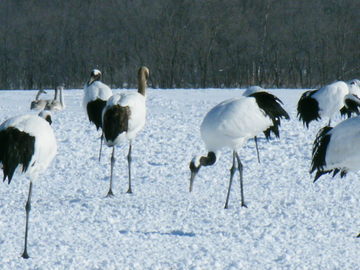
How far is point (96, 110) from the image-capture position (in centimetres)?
1099

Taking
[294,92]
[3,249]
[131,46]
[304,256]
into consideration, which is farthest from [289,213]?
[131,46]

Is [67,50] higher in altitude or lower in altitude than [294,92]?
higher

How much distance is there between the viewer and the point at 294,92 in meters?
21.4

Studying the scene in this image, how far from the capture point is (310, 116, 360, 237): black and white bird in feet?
22.8

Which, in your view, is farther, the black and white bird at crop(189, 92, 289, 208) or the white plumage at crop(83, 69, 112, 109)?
the white plumage at crop(83, 69, 112, 109)

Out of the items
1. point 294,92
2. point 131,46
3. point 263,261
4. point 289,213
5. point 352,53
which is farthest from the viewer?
point 131,46

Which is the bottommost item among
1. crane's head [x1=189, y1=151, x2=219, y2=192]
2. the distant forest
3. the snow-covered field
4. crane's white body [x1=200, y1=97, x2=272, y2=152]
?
the snow-covered field

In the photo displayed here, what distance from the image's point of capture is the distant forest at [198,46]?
161ft

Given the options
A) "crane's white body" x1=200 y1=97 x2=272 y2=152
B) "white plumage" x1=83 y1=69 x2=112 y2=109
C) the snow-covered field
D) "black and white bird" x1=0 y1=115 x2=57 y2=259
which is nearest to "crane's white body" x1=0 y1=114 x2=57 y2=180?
"black and white bird" x1=0 y1=115 x2=57 y2=259

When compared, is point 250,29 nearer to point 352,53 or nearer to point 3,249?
point 352,53

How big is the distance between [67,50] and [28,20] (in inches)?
372

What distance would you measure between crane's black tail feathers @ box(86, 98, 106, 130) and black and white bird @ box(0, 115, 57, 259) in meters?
4.71

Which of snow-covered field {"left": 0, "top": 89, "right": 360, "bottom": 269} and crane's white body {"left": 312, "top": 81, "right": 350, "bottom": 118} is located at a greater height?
crane's white body {"left": 312, "top": 81, "right": 350, "bottom": 118}

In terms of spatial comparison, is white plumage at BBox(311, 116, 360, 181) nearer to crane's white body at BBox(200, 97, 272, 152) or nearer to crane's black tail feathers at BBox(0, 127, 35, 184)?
crane's white body at BBox(200, 97, 272, 152)
